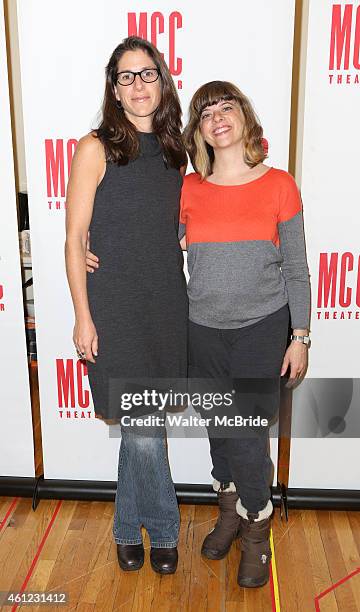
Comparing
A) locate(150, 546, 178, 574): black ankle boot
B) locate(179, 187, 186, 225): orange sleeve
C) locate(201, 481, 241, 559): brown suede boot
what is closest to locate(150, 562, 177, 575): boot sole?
locate(150, 546, 178, 574): black ankle boot

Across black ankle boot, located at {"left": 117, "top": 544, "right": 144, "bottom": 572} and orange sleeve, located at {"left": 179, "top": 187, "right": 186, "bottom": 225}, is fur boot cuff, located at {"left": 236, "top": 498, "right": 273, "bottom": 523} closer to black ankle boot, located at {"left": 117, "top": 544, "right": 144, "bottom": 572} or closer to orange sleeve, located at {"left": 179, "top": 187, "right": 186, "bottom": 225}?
black ankle boot, located at {"left": 117, "top": 544, "right": 144, "bottom": 572}

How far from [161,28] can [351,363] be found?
1407 millimetres

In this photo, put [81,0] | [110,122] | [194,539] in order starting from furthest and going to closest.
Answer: [194,539] → [81,0] → [110,122]

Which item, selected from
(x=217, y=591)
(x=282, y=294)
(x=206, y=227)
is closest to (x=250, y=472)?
(x=217, y=591)

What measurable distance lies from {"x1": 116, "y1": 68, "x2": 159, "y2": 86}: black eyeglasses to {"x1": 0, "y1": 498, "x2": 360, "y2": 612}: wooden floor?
1605 mm

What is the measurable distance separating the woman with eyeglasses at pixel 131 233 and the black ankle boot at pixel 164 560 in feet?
1.21

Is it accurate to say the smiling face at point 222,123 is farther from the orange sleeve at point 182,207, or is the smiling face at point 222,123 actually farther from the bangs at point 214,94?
the orange sleeve at point 182,207

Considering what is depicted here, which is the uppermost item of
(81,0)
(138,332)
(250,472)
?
(81,0)

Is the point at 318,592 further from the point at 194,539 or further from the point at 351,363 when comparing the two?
the point at 351,363

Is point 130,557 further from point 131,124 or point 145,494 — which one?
point 131,124

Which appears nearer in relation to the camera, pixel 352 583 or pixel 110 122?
pixel 110 122

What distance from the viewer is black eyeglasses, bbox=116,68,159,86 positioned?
201 cm

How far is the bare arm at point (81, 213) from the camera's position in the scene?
197 centimetres

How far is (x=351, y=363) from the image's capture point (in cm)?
262
